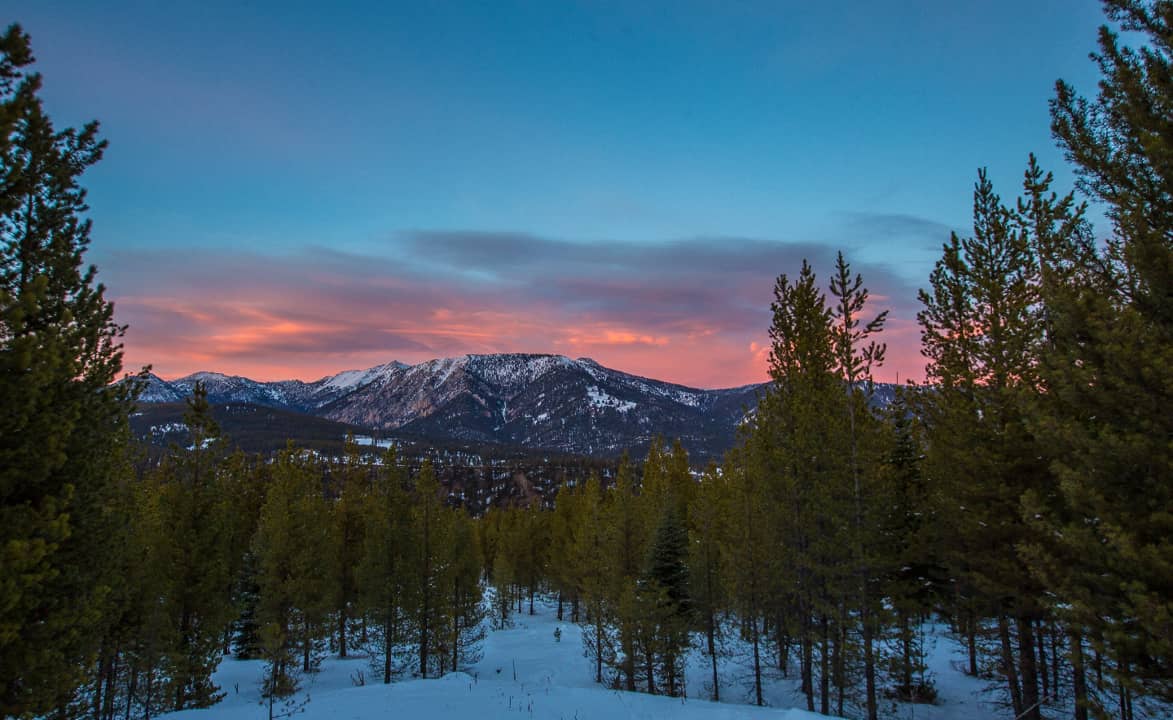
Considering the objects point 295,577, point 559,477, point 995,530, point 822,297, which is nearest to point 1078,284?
point 995,530

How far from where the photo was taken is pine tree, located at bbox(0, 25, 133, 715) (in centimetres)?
606

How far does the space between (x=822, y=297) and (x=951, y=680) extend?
1759 centimetres

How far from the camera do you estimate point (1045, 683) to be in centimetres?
1952

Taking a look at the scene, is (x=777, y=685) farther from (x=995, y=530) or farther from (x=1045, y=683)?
(x=995, y=530)

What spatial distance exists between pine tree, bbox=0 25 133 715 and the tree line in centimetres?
5

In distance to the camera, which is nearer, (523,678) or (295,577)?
(295,577)

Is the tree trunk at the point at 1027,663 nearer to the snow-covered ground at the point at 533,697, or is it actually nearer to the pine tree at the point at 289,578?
the snow-covered ground at the point at 533,697

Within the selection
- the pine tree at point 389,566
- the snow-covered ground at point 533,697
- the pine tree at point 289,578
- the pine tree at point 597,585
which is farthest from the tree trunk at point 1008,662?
the pine tree at point 289,578

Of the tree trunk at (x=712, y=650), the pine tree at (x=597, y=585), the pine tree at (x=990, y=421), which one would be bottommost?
the tree trunk at (x=712, y=650)

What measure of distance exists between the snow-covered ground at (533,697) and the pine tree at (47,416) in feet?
29.1

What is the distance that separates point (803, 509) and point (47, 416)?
17.8m

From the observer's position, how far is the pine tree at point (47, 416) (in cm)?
606

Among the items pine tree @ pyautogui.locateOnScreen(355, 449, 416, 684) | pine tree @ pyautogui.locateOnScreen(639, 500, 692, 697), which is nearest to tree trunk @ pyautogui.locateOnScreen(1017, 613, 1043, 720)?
pine tree @ pyautogui.locateOnScreen(639, 500, 692, 697)

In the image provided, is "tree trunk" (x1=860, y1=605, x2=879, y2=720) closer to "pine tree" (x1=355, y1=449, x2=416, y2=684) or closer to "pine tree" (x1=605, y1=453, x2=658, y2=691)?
Result: "pine tree" (x1=605, y1=453, x2=658, y2=691)
